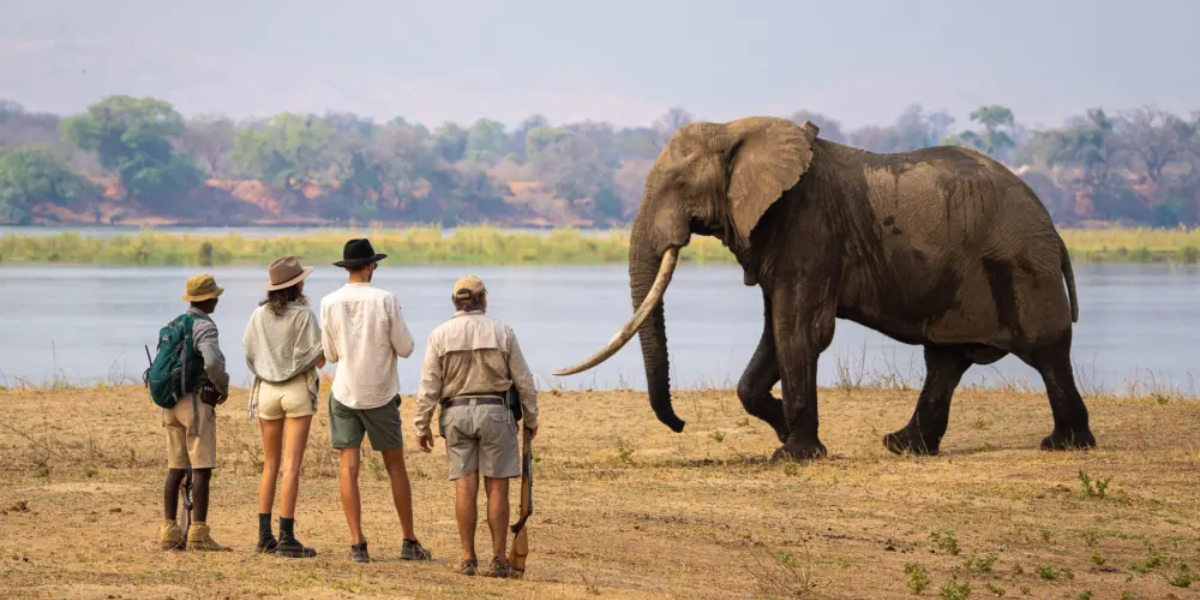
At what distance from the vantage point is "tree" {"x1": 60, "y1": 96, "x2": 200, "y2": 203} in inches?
4318

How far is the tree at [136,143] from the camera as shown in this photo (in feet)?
360

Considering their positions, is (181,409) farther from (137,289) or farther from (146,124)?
(146,124)

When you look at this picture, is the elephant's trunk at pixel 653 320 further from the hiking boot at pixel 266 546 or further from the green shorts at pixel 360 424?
the hiking boot at pixel 266 546

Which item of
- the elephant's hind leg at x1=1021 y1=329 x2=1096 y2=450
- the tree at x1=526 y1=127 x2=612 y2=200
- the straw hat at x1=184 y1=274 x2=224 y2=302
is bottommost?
the elephant's hind leg at x1=1021 y1=329 x2=1096 y2=450

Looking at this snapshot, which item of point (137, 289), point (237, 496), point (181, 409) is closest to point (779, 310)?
point (237, 496)

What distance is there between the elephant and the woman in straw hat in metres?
4.86

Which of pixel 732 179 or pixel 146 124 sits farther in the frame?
pixel 146 124

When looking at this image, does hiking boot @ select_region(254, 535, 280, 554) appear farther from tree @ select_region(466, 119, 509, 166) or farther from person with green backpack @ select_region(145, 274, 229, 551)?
tree @ select_region(466, 119, 509, 166)

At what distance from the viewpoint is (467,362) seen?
30.0ft

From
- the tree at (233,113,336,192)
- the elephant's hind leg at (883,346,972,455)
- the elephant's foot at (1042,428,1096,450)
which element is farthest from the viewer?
the tree at (233,113,336,192)

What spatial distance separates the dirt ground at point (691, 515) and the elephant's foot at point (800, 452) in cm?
30

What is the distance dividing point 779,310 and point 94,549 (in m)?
6.20

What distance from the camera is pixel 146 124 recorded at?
117 m

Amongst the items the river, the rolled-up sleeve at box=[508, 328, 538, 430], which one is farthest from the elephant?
the river
